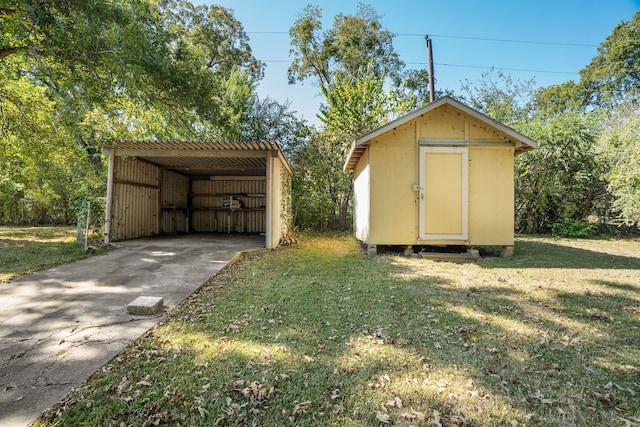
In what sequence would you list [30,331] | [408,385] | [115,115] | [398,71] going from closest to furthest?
1. [408,385]
2. [30,331]
3. [115,115]
4. [398,71]

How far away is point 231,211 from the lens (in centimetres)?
1165

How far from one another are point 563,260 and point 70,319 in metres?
8.18

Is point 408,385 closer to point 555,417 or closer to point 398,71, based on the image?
point 555,417

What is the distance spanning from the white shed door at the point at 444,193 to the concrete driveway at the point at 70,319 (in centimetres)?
428

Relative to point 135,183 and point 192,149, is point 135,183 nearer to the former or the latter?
point 135,183

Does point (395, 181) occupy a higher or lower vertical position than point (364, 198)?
higher

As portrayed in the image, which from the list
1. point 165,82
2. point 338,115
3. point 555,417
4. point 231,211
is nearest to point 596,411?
point 555,417

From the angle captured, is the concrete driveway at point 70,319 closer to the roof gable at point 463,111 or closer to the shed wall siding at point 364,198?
the shed wall siding at point 364,198

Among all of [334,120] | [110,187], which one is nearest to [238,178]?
[334,120]

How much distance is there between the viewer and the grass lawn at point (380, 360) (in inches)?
65.9

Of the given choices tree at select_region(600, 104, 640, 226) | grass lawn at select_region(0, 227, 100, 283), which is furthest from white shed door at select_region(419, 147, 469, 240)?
grass lawn at select_region(0, 227, 100, 283)

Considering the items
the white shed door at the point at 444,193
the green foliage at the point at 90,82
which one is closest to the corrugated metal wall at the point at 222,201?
the green foliage at the point at 90,82

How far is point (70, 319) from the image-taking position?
9.24ft

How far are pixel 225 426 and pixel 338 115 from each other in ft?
41.4
